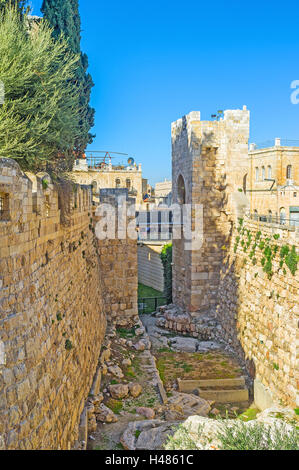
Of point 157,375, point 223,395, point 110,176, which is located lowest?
point 223,395

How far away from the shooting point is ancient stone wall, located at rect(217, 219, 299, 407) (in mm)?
8461

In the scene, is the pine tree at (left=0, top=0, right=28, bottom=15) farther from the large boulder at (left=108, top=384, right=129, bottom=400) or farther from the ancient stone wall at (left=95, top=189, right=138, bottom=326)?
the large boulder at (left=108, top=384, right=129, bottom=400)

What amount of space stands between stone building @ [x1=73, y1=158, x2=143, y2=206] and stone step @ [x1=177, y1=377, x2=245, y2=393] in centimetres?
2347

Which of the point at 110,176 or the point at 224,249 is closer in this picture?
the point at 224,249

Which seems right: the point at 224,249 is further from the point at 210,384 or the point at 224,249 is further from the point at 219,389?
the point at 219,389

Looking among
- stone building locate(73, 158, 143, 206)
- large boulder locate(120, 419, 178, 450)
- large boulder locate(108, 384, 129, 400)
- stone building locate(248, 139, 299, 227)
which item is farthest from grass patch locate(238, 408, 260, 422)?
stone building locate(73, 158, 143, 206)

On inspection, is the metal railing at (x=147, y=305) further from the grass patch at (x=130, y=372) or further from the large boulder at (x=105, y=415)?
the large boulder at (x=105, y=415)

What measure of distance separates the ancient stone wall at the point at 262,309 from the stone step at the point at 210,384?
19.8 inches

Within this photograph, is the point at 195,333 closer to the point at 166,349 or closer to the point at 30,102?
the point at 166,349

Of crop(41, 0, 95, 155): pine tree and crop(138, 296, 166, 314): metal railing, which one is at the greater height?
crop(41, 0, 95, 155): pine tree

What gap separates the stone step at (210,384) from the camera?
9781 millimetres

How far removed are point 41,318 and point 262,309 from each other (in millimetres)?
6711

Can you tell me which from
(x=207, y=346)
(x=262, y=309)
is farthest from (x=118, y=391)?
(x=207, y=346)

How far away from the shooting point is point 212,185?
45.4ft
